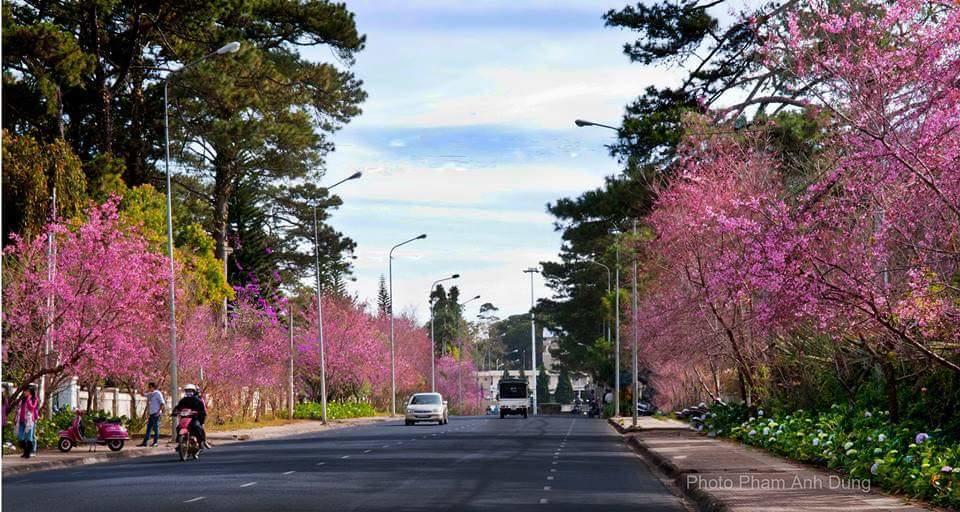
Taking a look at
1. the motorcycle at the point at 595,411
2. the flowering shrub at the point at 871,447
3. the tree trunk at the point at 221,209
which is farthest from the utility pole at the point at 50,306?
the motorcycle at the point at 595,411

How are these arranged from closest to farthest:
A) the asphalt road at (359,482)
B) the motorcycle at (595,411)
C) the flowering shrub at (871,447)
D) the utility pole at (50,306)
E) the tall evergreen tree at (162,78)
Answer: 1. the flowering shrub at (871,447)
2. the asphalt road at (359,482)
3. the utility pole at (50,306)
4. the tall evergreen tree at (162,78)
5. the motorcycle at (595,411)

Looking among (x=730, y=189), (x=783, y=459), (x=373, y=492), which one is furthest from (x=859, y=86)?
(x=730, y=189)

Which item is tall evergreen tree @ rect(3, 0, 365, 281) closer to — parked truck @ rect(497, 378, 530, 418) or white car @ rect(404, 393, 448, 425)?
white car @ rect(404, 393, 448, 425)

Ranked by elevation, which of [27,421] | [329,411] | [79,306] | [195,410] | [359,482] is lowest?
[359,482]

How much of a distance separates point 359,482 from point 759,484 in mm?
6851

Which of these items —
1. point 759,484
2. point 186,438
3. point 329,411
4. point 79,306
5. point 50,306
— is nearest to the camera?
point 759,484

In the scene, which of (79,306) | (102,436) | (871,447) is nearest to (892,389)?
(871,447)

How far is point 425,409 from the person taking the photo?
220ft

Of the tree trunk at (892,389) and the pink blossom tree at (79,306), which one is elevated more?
the pink blossom tree at (79,306)

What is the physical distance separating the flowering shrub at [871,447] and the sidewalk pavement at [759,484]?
31 cm

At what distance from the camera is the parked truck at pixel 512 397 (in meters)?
100

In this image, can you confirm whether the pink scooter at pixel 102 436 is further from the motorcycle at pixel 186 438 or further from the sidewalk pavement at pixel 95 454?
the motorcycle at pixel 186 438

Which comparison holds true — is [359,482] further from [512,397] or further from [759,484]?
[512,397]

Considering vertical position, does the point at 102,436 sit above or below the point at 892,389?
below
